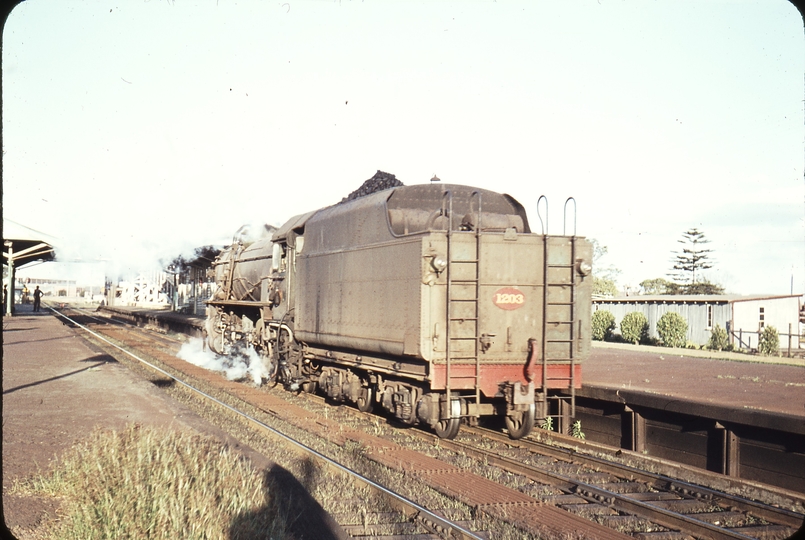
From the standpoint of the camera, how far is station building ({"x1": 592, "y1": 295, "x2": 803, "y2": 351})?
31.3m

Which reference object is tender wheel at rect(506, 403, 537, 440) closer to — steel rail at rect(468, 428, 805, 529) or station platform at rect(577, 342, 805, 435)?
steel rail at rect(468, 428, 805, 529)

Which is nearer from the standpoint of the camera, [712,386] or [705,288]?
[712,386]

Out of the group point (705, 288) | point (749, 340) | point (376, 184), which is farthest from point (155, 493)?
point (705, 288)

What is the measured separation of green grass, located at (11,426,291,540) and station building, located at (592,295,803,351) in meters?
28.9

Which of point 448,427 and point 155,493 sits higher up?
point 155,493

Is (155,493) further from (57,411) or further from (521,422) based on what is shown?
(57,411)

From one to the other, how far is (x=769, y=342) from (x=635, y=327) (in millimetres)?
7187

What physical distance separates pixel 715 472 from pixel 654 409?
4.64 ft

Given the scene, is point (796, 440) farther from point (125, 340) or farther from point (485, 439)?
point (125, 340)

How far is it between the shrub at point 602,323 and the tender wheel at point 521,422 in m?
26.8

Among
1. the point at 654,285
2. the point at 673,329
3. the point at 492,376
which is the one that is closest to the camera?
the point at 492,376

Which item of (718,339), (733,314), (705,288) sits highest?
(705,288)

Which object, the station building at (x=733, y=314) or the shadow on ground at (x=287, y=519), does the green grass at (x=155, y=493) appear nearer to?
the shadow on ground at (x=287, y=519)

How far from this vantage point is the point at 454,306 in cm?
857
